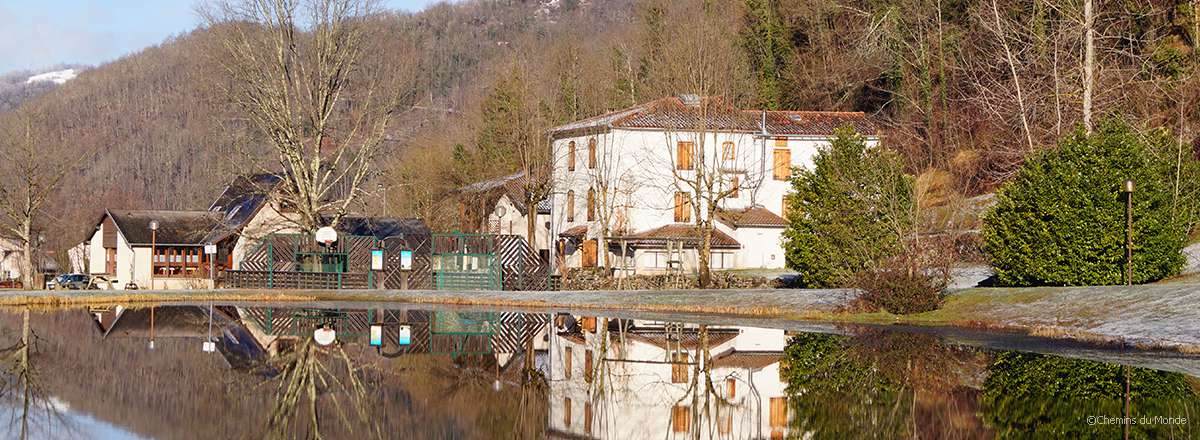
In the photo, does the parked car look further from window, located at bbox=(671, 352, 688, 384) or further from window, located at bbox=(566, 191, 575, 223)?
window, located at bbox=(671, 352, 688, 384)

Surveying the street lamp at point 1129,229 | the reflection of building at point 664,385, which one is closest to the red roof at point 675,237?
the street lamp at point 1129,229

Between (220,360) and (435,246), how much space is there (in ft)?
101

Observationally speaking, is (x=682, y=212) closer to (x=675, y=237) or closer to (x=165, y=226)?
Answer: (x=675, y=237)

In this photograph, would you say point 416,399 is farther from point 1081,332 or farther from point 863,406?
point 1081,332

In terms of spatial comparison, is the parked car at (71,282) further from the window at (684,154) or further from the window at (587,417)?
the window at (587,417)

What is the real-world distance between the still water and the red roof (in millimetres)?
32866

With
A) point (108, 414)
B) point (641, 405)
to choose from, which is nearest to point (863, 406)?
point (641, 405)

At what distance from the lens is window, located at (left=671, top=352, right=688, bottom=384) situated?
69.7ft

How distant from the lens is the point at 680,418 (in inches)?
661

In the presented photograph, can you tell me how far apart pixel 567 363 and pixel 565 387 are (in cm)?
392

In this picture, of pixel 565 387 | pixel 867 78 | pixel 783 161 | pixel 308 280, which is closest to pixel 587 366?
pixel 565 387

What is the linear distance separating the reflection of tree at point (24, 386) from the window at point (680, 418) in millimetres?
7453

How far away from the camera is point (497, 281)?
5325cm

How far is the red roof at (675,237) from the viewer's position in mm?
65062
